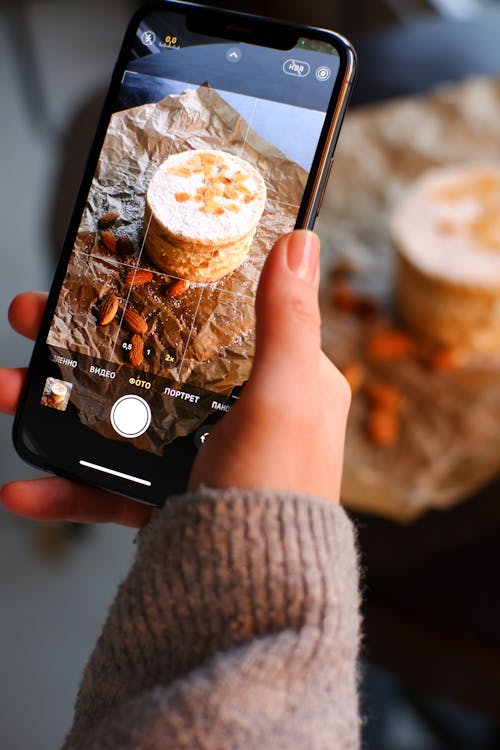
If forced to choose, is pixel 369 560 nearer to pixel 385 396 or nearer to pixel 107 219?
pixel 385 396

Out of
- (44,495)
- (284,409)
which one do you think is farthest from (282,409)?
(44,495)

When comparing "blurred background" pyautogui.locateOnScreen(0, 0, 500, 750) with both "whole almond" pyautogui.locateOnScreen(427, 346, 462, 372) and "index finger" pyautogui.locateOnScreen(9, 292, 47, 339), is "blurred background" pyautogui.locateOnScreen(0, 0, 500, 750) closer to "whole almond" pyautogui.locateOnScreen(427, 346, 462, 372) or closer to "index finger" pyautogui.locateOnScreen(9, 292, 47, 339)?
"whole almond" pyautogui.locateOnScreen(427, 346, 462, 372)

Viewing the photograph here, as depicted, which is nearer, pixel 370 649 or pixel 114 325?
pixel 114 325

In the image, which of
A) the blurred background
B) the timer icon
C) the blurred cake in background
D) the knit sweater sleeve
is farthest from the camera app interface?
the blurred cake in background

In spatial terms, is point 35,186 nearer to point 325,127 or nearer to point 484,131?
point 484,131

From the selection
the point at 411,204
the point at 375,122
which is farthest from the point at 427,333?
the point at 375,122
